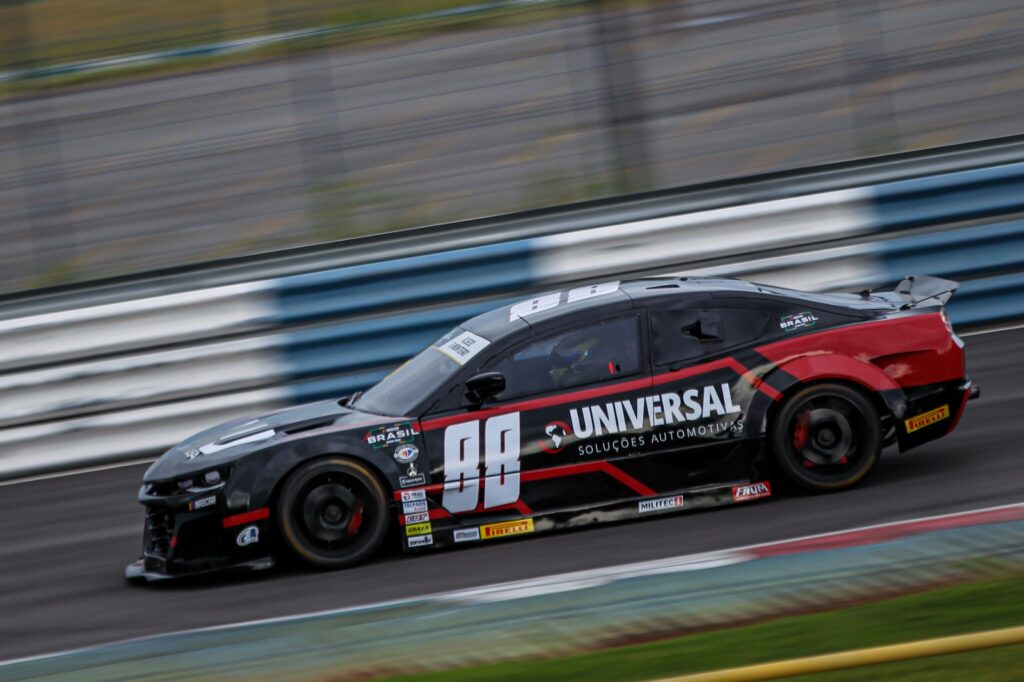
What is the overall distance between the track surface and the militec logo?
0.49 metres

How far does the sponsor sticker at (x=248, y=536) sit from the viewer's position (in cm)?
694

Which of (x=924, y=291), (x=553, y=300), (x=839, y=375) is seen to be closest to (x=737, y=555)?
(x=839, y=375)

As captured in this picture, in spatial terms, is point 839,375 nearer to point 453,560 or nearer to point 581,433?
point 581,433

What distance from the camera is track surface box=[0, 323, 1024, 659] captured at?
6.54 meters

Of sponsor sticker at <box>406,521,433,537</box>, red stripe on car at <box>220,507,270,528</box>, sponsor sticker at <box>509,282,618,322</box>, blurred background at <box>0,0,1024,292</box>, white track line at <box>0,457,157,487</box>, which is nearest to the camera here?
red stripe on car at <box>220,507,270,528</box>

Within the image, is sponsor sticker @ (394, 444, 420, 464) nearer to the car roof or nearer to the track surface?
the track surface

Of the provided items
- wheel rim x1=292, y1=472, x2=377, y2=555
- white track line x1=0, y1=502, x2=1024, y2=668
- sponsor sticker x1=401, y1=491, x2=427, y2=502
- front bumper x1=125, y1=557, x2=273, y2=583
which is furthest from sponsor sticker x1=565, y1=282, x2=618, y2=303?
front bumper x1=125, y1=557, x2=273, y2=583

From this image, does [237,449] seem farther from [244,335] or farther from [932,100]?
[932,100]

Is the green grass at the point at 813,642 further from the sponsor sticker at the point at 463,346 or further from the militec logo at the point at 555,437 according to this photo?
the sponsor sticker at the point at 463,346

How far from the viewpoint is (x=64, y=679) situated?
18.1 ft

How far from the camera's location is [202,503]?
694 cm

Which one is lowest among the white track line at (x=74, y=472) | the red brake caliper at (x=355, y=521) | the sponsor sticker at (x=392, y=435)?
the red brake caliper at (x=355, y=521)

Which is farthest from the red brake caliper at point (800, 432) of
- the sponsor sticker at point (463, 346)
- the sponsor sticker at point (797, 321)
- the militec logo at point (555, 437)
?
the sponsor sticker at point (463, 346)

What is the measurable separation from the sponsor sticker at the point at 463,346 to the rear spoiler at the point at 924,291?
7.88 ft
